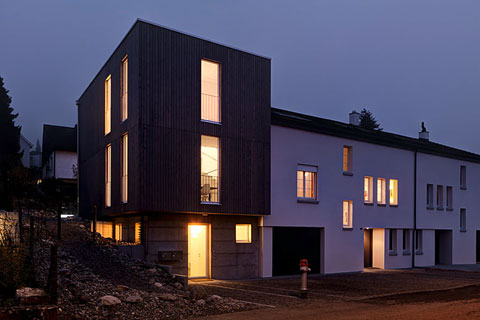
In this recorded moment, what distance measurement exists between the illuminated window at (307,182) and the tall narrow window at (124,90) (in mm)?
7728

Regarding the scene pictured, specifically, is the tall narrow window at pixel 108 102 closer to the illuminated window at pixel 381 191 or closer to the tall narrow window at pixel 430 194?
the illuminated window at pixel 381 191

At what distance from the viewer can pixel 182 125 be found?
16.4 metres

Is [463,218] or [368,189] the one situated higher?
[368,189]

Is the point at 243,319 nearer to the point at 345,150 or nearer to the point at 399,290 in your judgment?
the point at 399,290

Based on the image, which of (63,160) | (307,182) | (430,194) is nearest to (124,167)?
(307,182)

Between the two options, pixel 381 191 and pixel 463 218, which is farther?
pixel 463 218

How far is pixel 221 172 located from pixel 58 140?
1103 inches

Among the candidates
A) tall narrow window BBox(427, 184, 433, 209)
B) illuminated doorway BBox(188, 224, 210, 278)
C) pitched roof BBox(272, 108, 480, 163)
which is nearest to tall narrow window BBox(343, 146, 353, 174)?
A: pitched roof BBox(272, 108, 480, 163)

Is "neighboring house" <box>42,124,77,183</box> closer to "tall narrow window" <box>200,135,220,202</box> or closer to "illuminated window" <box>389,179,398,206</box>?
"tall narrow window" <box>200,135,220,202</box>

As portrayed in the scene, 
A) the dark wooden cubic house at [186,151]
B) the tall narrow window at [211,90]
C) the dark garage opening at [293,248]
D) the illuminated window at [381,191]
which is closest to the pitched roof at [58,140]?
the dark wooden cubic house at [186,151]

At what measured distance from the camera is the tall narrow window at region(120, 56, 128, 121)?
1744 cm

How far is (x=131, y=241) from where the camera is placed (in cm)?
1758

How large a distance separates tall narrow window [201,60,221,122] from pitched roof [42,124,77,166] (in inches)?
926

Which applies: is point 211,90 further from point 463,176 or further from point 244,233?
point 463,176
